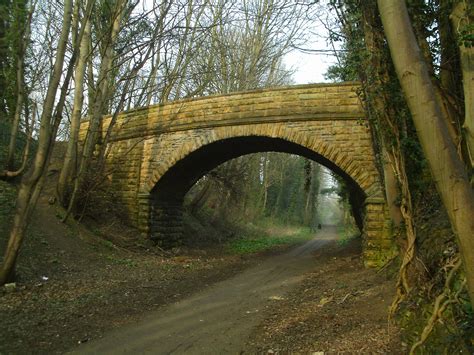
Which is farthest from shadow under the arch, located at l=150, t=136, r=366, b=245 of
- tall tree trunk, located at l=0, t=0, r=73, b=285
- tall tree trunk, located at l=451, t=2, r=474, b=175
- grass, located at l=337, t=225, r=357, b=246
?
tall tree trunk, located at l=451, t=2, r=474, b=175

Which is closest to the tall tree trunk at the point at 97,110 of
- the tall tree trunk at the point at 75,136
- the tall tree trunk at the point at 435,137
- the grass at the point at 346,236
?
the tall tree trunk at the point at 75,136

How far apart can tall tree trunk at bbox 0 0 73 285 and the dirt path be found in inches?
90.1

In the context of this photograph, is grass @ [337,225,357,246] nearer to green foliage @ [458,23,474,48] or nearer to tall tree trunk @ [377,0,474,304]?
green foliage @ [458,23,474,48]

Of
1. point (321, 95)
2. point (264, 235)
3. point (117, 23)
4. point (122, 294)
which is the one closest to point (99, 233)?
point (122, 294)

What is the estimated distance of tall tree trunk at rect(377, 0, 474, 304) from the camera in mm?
2330

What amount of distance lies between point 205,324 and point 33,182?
3.35m

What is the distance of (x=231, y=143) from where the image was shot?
11375 mm

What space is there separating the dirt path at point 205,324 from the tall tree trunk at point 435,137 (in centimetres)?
266

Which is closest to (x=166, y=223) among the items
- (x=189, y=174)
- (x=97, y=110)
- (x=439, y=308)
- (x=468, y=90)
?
(x=189, y=174)

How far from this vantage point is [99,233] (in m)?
10.6

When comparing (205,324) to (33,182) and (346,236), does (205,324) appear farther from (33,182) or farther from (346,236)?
(346,236)

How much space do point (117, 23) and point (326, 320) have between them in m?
9.59

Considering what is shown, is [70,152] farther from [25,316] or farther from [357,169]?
[357,169]

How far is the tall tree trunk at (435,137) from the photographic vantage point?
233 cm
